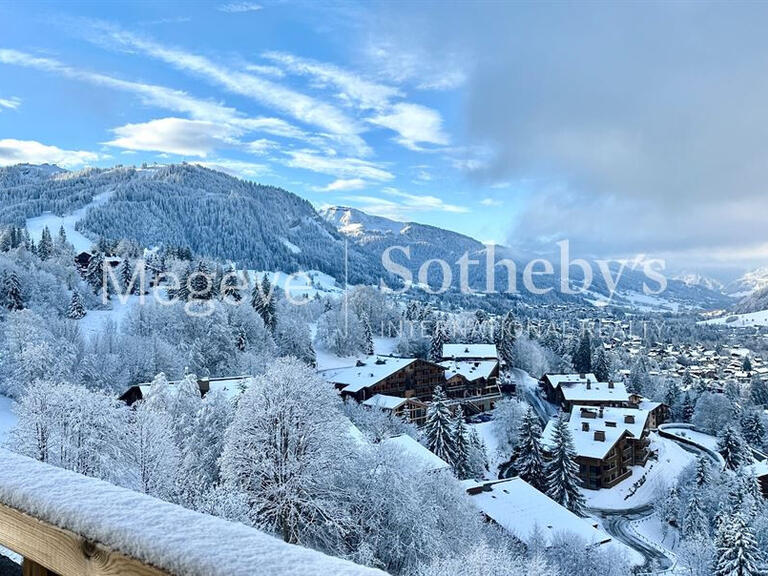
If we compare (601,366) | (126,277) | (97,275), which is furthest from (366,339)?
(97,275)

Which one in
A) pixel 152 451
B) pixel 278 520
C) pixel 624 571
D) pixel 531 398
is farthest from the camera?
pixel 531 398

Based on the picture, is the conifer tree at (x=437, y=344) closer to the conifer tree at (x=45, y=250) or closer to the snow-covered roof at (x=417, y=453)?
the snow-covered roof at (x=417, y=453)

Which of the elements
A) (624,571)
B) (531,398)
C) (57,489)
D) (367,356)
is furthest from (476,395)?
(57,489)

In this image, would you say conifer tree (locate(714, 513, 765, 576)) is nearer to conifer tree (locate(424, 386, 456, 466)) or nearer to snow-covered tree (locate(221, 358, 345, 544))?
conifer tree (locate(424, 386, 456, 466))

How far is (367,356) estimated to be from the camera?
70750 millimetres

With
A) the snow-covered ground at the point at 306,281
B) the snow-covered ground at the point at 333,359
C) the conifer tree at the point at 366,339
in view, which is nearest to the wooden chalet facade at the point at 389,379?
the snow-covered ground at the point at 333,359

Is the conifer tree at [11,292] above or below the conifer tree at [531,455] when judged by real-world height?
above

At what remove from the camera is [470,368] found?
201ft

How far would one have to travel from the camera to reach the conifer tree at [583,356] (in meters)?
76.4

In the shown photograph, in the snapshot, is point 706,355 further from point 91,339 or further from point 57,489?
point 57,489

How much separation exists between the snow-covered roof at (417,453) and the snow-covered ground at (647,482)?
16006 mm

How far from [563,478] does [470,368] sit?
2923 centimetres

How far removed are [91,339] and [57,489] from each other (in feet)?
166

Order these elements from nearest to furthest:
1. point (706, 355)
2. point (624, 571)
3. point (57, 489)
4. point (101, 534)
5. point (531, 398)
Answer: point (101, 534)
point (57, 489)
point (624, 571)
point (531, 398)
point (706, 355)
